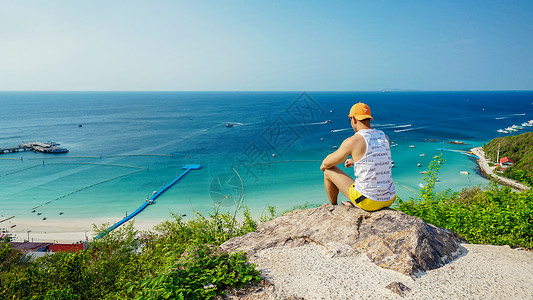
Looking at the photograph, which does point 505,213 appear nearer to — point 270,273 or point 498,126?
point 270,273

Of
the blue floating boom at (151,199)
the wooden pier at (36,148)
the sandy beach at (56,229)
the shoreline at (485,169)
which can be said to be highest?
the wooden pier at (36,148)

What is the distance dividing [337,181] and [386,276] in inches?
59.9

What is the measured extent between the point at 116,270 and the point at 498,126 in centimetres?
8412

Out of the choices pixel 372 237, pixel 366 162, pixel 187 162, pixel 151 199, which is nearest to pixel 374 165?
pixel 366 162

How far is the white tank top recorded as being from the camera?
388cm

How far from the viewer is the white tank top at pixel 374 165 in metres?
3.88

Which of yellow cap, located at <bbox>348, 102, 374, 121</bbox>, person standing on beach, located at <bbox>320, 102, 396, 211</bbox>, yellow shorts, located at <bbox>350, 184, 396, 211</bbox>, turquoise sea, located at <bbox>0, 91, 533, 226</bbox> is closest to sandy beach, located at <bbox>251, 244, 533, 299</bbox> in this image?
yellow shorts, located at <bbox>350, 184, 396, 211</bbox>

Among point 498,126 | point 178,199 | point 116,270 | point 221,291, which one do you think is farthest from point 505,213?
point 498,126

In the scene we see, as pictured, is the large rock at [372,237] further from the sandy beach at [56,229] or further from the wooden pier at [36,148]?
the wooden pier at [36,148]

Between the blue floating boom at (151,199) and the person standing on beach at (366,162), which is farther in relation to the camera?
the blue floating boom at (151,199)

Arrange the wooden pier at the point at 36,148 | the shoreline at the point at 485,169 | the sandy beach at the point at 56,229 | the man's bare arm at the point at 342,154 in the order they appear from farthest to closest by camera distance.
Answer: the wooden pier at the point at 36,148 → the shoreline at the point at 485,169 → the sandy beach at the point at 56,229 → the man's bare arm at the point at 342,154

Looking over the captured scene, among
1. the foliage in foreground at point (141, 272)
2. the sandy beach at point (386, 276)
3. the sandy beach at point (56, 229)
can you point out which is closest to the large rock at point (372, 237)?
the sandy beach at point (386, 276)

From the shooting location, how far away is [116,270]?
518 cm

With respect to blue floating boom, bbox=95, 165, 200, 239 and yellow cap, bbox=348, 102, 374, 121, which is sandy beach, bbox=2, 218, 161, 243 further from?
yellow cap, bbox=348, 102, 374, 121
